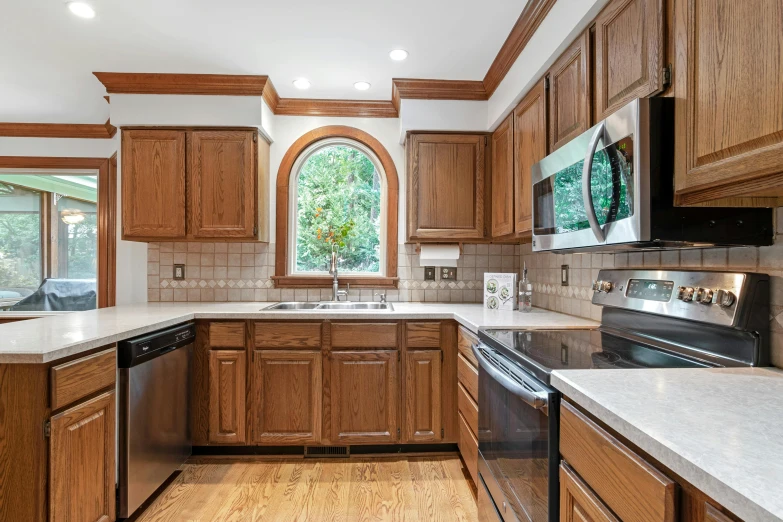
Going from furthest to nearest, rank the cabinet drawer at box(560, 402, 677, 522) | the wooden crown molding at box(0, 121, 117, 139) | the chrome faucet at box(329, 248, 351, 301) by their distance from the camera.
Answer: the wooden crown molding at box(0, 121, 117, 139), the chrome faucet at box(329, 248, 351, 301), the cabinet drawer at box(560, 402, 677, 522)

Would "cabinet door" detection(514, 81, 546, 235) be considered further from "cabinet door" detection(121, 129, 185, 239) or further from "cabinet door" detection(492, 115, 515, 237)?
"cabinet door" detection(121, 129, 185, 239)

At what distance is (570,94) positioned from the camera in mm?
1725

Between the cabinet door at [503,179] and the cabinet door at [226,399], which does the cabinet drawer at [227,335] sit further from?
the cabinet door at [503,179]

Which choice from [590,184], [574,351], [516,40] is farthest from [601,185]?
[516,40]

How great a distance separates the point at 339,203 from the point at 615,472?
269 centimetres

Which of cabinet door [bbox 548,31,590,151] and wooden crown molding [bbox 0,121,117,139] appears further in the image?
wooden crown molding [bbox 0,121,117,139]

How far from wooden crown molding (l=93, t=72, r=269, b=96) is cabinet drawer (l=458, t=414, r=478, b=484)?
2446 millimetres

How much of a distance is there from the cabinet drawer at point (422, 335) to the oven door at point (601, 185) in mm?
941

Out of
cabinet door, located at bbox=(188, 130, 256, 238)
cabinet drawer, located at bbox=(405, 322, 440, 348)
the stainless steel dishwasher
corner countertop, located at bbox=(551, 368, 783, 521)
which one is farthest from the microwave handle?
cabinet door, located at bbox=(188, 130, 256, 238)

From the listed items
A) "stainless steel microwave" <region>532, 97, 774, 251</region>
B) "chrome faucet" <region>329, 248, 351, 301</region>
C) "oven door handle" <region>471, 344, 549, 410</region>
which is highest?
"stainless steel microwave" <region>532, 97, 774, 251</region>

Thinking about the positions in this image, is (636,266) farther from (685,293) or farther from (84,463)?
(84,463)

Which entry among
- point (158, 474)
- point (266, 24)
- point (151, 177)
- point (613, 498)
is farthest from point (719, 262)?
point (151, 177)

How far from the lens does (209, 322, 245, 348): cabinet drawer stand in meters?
2.45

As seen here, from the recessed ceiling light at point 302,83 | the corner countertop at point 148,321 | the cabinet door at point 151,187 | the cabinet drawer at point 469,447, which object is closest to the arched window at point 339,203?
the recessed ceiling light at point 302,83
